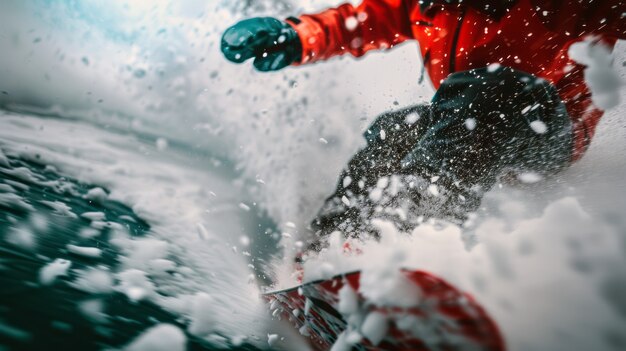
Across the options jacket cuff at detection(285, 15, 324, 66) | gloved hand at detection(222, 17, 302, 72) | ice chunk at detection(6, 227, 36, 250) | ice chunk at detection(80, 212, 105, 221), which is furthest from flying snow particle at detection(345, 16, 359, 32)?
ice chunk at detection(6, 227, 36, 250)

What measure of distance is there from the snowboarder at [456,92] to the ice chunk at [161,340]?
121 cm

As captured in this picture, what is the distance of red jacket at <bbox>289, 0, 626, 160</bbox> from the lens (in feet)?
3.80

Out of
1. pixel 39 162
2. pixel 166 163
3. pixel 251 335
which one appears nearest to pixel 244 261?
pixel 251 335

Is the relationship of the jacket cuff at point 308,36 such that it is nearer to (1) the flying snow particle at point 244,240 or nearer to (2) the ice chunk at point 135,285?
(1) the flying snow particle at point 244,240

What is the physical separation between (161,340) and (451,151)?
1268mm

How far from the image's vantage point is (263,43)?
5.28 ft

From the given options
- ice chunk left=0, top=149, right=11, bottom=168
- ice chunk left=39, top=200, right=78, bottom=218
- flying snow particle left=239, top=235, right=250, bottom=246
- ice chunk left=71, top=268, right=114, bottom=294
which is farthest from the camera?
flying snow particle left=239, top=235, right=250, bottom=246

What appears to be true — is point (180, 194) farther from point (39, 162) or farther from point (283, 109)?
point (283, 109)

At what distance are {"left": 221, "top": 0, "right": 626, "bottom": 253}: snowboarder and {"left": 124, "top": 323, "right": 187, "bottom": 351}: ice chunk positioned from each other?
3.96 ft

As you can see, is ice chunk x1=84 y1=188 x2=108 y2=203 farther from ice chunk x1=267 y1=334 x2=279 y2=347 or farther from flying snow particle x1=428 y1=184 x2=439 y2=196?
flying snow particle x1=428 y1=184 x2=439 y2=196

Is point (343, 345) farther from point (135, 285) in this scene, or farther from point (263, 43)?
point (263, 43)

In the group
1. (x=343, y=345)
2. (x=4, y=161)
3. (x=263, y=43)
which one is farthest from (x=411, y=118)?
(x=4, y=161)

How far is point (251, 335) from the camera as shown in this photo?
2.89ft

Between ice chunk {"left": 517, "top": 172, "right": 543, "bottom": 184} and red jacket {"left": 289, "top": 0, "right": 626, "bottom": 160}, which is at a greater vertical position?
red jacket {"left": 289, "top": 0, "right": 626, "bottom": 160}
